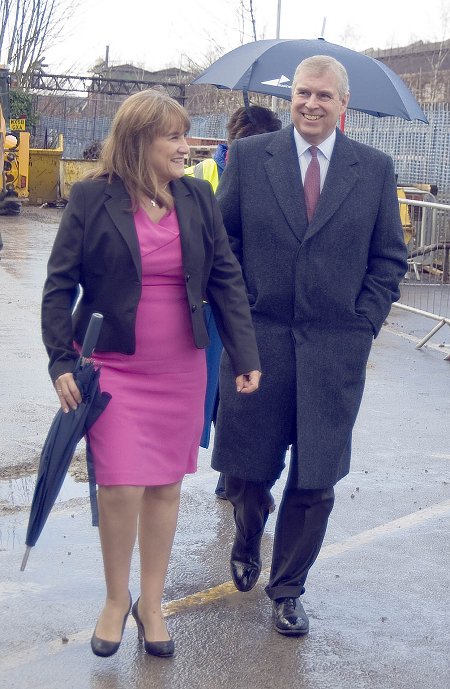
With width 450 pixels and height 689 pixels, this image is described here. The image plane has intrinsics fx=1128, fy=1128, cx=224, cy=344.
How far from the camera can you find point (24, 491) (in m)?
5.60

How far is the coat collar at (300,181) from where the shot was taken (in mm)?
4059

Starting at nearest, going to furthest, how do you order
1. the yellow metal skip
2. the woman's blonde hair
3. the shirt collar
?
1. the woman's blonde hair
2. the shirt collar
3. the yellow metal skip

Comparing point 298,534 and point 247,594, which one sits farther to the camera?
point 247,594

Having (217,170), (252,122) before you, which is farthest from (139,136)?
(252,122)

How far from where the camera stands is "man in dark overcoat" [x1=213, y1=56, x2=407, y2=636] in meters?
4.06

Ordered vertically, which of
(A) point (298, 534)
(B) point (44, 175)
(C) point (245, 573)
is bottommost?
(C) point (245, 573)

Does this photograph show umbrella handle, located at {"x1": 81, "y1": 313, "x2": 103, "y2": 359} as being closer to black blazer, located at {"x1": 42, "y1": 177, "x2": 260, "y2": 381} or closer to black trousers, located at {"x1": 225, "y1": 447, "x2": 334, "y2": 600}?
black blazer, located at {"x1": 42, "y1": 177, "x2": 260, "y2": 381}

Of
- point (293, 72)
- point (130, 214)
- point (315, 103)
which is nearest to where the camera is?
point (130, 214)

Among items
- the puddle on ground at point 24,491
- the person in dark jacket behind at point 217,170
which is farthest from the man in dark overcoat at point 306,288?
the puddle on ground at point 24,491

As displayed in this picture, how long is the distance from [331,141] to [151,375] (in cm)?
115

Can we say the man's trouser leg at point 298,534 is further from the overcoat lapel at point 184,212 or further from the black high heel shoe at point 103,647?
the overcoat lapel at point 184,212

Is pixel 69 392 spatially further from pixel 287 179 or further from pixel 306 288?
pixel 287 179

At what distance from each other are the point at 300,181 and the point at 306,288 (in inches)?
15.6

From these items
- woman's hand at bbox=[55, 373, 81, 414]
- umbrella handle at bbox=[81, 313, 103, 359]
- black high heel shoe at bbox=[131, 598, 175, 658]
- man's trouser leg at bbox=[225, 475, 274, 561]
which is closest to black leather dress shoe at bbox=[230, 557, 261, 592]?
man's trouser leg at bbox=[225, 475, 274, 561]
